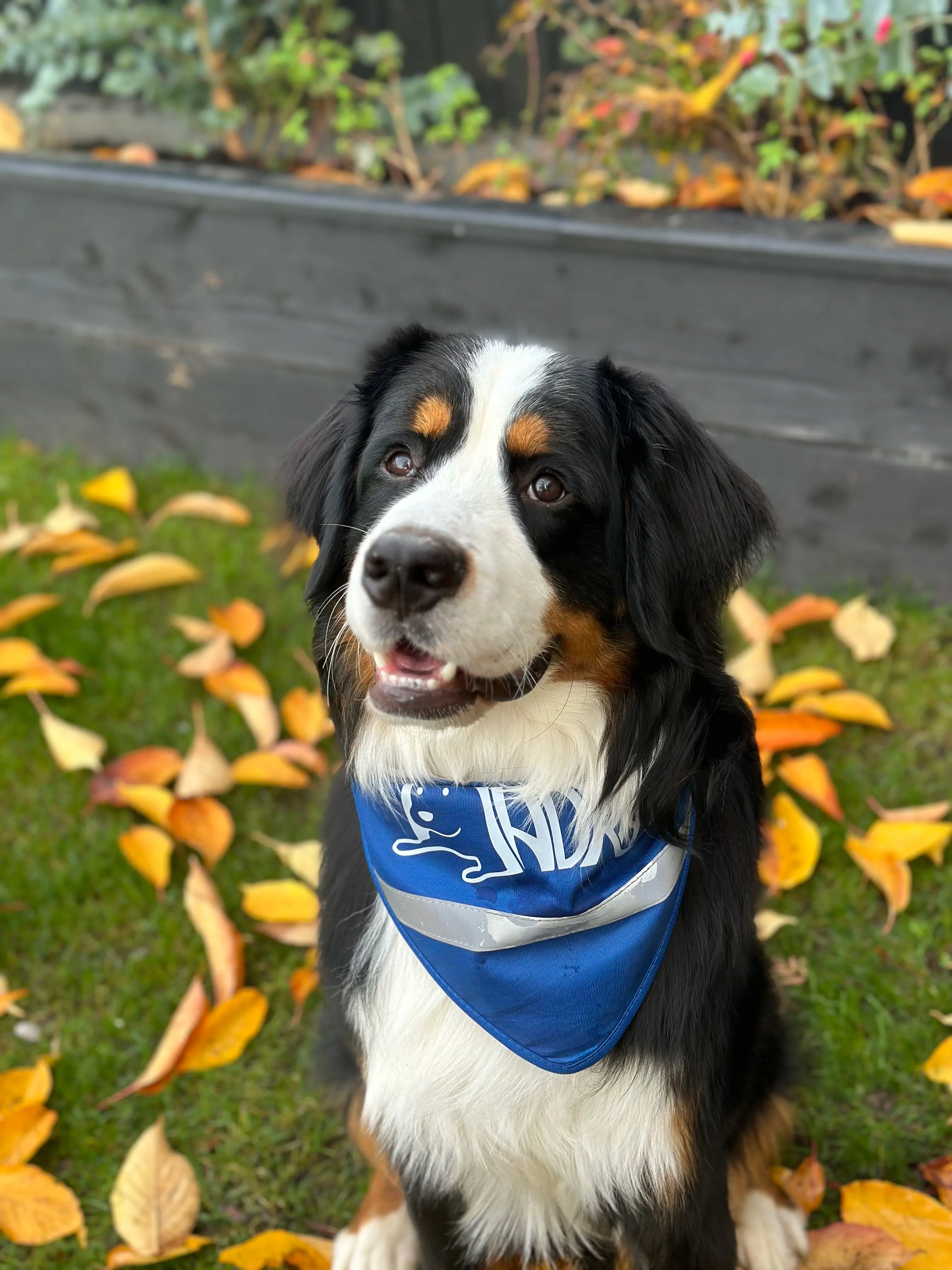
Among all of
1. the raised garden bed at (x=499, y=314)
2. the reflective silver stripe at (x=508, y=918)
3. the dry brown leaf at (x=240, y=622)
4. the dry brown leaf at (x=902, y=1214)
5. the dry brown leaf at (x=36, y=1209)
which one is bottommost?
the dry brown leaf at (x=36, y=1209)

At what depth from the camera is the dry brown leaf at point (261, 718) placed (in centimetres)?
313

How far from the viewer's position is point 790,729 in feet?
9.71

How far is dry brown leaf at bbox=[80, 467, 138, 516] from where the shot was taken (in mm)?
4039

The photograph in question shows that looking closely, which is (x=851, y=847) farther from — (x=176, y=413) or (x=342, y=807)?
(x=176, y=413)

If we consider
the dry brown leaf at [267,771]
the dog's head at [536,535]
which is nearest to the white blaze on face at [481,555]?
the dog's head at [536,535]

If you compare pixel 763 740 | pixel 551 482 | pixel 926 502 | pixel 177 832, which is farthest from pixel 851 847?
pixel 177 832

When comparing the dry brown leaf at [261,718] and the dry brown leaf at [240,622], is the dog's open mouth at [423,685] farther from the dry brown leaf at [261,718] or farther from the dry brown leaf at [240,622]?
the dry brown leaf at [240,622]

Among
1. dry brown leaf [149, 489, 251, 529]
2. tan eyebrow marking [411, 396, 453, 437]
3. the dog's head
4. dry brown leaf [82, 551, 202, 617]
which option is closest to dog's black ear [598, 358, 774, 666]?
the dog's head

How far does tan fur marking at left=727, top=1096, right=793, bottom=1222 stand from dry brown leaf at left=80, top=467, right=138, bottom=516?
2.85 metres

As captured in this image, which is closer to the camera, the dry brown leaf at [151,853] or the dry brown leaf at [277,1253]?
the dry brown leaf at [277,1253]

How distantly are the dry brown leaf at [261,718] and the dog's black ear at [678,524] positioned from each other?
162 cm

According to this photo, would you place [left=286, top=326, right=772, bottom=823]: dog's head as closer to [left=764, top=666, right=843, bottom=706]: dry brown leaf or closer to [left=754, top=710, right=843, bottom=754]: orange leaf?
[left=754, top=710, right=843, bottom=754]: orange leaf

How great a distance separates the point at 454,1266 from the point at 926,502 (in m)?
2.31

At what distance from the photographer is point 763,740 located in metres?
2.94
